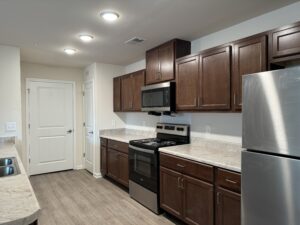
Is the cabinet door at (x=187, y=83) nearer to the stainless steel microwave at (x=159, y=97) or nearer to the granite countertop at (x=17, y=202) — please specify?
the stainless steel microwave at (x=159, y=97)

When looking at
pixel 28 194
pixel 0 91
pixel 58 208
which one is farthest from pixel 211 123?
pixel 0 91

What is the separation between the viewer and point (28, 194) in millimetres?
1287

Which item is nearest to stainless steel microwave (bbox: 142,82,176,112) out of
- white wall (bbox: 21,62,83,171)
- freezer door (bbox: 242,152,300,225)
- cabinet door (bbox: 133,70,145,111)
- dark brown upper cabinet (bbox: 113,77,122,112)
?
cabinet door (bbox: 133,70,145,111)

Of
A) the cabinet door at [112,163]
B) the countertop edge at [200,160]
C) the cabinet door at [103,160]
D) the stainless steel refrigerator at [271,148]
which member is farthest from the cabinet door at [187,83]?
the cabinet door at [103,160]

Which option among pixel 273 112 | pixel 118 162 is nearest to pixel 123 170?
pixel 118 162

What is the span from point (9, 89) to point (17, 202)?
260 centimetres

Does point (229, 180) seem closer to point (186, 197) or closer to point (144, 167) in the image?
point (186, 197)

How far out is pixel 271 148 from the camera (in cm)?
154

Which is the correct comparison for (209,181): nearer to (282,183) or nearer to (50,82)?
(282,183)

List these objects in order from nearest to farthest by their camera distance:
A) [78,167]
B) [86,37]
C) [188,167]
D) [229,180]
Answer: [229,180]
[188,167]
[86,37]
[78,167]

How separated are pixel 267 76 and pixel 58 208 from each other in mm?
3109

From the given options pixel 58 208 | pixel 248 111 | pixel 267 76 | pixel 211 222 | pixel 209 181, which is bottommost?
pixel 58 208

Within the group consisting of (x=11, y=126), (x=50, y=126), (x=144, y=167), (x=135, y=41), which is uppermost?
(x=135, y=41)

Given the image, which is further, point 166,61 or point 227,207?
point 166,61
